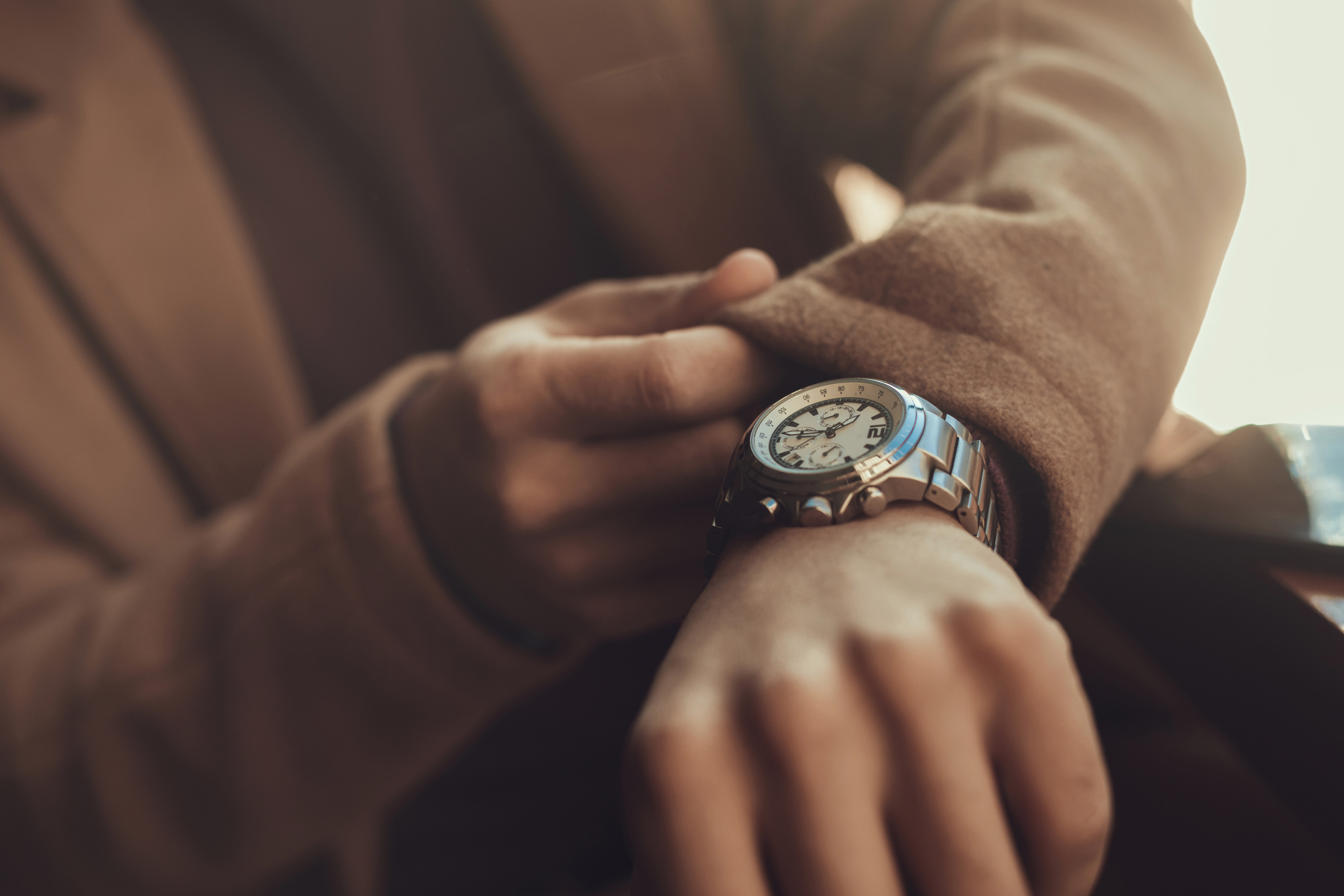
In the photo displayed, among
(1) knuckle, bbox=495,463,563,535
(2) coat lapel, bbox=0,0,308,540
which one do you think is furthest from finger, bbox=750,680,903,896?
(2) coat lapel, bbox=0,0,308,540

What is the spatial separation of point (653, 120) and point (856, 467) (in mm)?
505

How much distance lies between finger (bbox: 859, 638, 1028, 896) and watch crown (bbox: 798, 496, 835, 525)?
0.09 m

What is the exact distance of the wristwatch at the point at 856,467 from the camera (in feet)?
1.02

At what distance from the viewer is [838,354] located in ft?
1.19

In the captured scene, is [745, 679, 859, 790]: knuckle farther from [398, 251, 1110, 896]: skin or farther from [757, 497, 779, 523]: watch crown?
[757, 497, 779, 523]: watch crown

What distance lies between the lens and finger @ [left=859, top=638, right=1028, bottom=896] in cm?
22

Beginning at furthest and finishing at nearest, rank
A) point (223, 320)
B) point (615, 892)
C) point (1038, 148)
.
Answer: point (223, 320)
point (615, 892)
point (1038, 148)

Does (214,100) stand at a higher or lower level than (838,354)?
higher

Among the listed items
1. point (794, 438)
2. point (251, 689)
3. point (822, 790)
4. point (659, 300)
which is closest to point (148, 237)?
point (251, 689)

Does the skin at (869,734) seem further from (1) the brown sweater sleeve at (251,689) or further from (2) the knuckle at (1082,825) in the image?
(1) the brown sweater sleeve at (251,689)

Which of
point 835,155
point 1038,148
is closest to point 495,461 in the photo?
point 1038,148

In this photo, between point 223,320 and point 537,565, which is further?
point 223,320

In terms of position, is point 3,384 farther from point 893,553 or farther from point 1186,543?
point 1186,543

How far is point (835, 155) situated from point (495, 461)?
0.48 m
